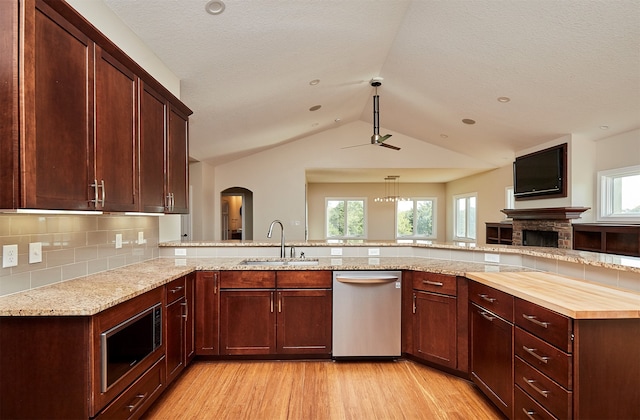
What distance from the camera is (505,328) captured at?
81.5 inches

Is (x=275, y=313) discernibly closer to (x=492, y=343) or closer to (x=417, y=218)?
(x=492, y=343)

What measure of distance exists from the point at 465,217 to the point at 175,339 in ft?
27.3

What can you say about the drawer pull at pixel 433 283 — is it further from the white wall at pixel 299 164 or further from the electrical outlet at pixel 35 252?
the white wall at pixel 299 164

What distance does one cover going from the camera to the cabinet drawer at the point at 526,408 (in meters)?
1.73

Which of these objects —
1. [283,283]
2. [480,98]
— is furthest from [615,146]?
[283,283]

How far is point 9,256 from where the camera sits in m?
1.68

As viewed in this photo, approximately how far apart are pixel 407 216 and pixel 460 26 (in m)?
7.75

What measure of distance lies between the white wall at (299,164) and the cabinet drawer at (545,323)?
5594 mm

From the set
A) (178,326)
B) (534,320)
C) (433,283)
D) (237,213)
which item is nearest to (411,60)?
(433,283)

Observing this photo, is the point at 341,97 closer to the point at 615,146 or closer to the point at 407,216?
the point at 615,146

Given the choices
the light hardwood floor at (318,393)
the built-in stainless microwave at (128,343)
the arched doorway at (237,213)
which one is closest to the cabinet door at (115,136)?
the built-in stainless microwave at (128,343)

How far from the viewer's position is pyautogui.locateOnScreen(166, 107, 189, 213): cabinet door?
2.62 meters

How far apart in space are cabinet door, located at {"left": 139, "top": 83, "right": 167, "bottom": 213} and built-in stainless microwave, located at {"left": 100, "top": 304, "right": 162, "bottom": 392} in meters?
0.71

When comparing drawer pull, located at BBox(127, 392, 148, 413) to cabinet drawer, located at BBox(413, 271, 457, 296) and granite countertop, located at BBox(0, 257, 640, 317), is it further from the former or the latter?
cabinet drawer, located at BBox(413, 271, 457, 296)
